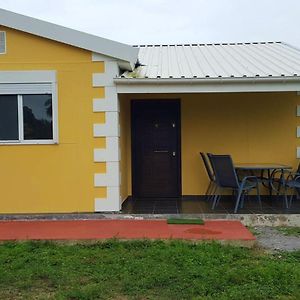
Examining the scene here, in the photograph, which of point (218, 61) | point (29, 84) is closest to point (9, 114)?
point (29, 84)

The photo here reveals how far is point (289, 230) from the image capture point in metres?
7.82

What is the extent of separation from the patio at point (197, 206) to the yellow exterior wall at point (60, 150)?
106cm

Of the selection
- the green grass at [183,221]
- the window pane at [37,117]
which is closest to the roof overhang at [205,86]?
the window pane at [37,117]

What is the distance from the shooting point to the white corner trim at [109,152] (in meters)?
8.34

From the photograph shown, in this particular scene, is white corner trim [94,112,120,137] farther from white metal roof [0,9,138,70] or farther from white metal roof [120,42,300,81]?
white metal roof [0,9,138,70]

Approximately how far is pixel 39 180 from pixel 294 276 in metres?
5.05

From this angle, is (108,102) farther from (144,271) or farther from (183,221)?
(144,271)

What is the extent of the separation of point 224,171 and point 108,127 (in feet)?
7.66

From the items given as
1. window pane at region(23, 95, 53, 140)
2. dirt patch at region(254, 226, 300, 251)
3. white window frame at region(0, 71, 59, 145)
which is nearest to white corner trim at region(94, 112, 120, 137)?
white window frame at region(0, 71, 59, 145)

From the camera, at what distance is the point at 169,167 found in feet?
33.9

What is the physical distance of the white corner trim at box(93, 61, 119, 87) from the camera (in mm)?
8273

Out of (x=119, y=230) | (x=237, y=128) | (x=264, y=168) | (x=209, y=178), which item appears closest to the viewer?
(x=119, y=230)

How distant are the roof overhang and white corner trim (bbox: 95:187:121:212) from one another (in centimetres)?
181

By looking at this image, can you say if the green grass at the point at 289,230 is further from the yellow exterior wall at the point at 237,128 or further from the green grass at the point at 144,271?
the yellow exterior wall at the point at 237,128
